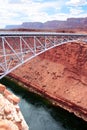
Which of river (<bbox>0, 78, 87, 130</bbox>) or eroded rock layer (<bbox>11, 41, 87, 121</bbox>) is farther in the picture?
eroded rock layer (<bbox>11, 41, 87, 121</bbox>)

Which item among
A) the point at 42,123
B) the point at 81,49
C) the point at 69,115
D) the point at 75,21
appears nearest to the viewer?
the point at 42,123

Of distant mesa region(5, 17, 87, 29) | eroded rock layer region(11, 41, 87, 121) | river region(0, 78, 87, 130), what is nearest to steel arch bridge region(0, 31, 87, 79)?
eroded rock layer region(11, 41, 87, 121)

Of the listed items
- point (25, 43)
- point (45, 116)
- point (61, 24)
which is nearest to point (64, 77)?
point (45, 116)

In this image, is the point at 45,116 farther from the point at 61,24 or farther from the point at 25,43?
the point at 61,24

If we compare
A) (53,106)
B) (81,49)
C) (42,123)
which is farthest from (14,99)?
(81,49)

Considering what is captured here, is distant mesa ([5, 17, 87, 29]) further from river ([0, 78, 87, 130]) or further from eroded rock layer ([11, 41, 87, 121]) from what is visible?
river ([0, 78, 87, 130])

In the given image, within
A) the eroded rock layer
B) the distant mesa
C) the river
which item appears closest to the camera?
the river

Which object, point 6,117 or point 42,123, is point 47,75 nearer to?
point 42,123
